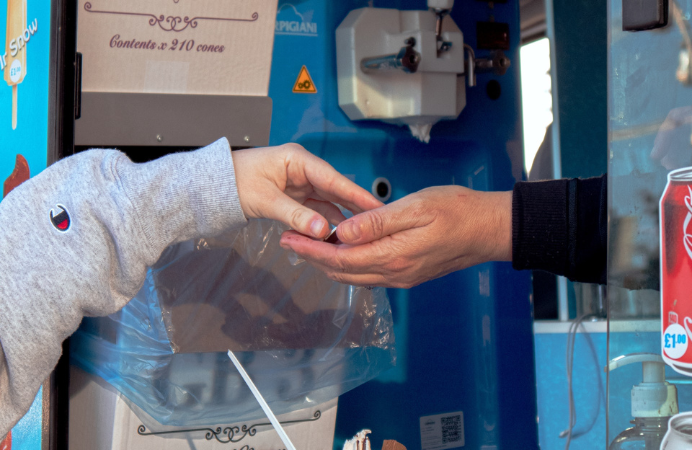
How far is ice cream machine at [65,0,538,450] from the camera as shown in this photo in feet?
2.85

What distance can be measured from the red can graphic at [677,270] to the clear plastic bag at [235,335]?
1.74 ft

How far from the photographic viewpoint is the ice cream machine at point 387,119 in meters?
0.87

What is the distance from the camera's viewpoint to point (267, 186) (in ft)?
2.66

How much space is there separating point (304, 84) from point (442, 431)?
0.69m

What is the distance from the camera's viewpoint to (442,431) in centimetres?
125

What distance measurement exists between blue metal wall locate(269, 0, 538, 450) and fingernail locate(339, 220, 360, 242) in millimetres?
367

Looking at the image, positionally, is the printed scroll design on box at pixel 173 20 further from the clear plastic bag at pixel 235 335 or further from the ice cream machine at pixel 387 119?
the clear plastic bag at pixel 235 335

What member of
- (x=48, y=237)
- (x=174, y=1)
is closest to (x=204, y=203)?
(x=48, y=237)

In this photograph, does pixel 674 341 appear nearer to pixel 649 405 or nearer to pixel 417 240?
pixel 649 405

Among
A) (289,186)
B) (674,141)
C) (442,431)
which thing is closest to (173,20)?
(289,186)

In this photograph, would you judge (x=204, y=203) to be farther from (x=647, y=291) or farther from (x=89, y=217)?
(x=647, y=291)

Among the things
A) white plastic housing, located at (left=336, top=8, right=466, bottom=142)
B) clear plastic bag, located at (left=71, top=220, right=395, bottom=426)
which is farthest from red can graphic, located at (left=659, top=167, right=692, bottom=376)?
white plastic housing, located at (left=336, top=8, right=466, bottom=142)

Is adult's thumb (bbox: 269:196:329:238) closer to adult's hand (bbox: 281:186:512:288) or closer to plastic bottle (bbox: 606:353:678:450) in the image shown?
adult's hand (bbox: 281:186:512:288)

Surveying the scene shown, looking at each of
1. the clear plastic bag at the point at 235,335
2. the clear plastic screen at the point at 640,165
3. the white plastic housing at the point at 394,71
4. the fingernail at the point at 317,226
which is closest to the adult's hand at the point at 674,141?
the clear plastic screen at the point at 640,165
